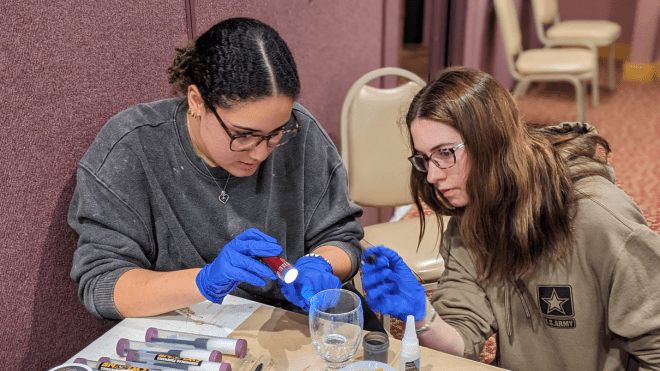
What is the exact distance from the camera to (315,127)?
155 centimetres

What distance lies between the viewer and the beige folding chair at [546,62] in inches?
164

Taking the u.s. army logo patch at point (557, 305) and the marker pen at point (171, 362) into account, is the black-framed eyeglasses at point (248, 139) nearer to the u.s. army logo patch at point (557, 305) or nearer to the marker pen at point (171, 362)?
the marker pen at point (171, 362)

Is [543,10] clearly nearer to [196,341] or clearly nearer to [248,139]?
[248,139]

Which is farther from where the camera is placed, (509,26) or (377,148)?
(509,26)

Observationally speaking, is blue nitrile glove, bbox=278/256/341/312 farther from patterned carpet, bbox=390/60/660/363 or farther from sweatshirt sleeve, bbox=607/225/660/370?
patterned carpet, bbox=390/60/660/363

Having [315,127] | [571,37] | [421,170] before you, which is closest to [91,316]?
[315,127]

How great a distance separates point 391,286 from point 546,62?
3602mm

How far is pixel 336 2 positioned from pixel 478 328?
61.3 inches

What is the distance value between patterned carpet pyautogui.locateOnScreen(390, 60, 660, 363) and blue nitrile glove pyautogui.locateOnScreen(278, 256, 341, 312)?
2162 millimetres

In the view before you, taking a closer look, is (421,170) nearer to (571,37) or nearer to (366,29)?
(366,29)

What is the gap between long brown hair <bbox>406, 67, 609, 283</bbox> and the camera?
1.19 meters

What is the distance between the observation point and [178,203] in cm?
140

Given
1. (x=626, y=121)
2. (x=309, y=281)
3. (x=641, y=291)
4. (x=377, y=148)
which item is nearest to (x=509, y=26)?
(x=626, y=121)

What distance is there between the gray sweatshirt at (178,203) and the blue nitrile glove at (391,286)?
0.28 metres
